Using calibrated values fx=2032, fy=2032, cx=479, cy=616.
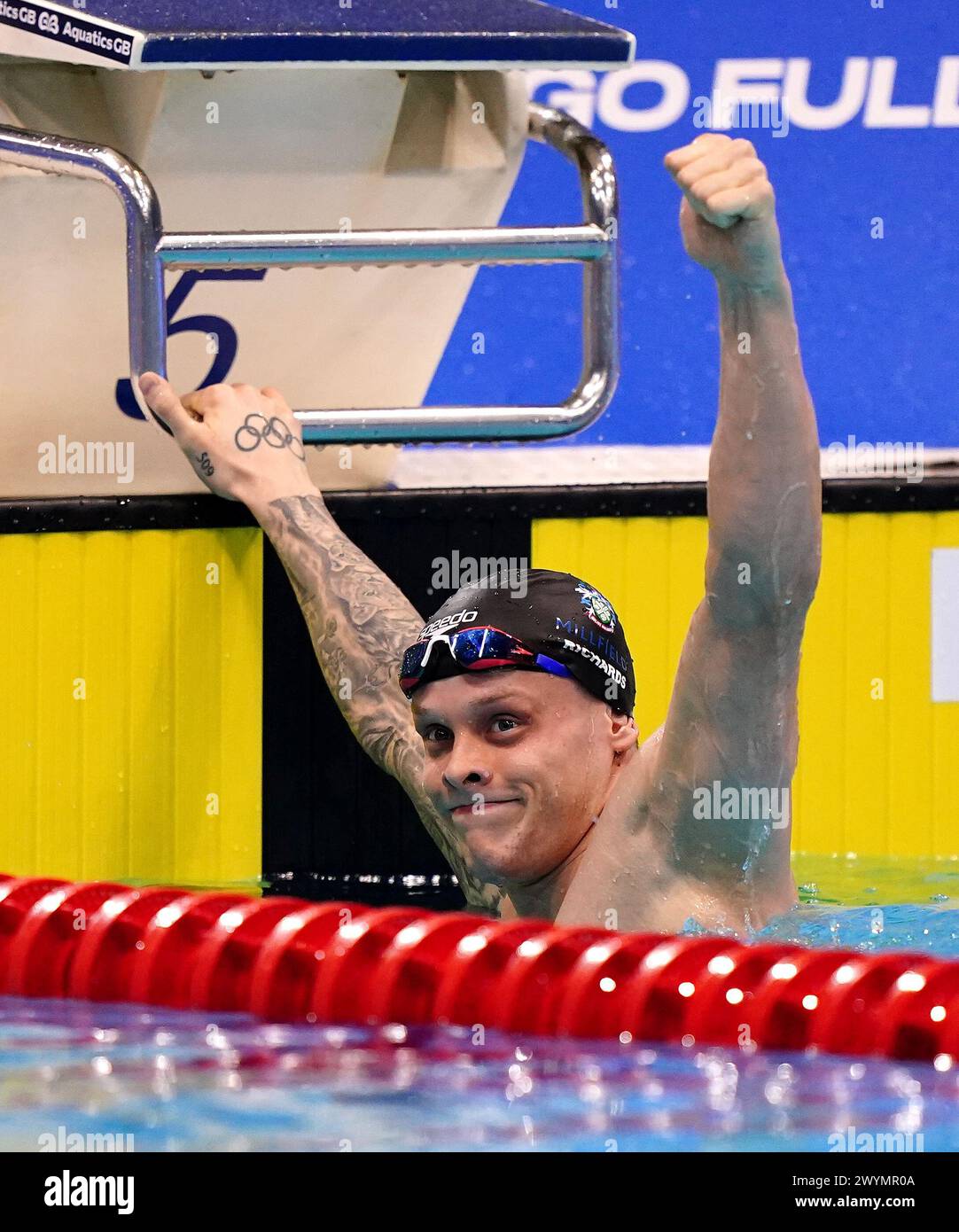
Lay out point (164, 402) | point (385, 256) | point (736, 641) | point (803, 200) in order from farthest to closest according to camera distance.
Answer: point (803, 200), point (164, 402), point (385, 256), point (736, 641)

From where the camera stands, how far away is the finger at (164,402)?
3.30 metres

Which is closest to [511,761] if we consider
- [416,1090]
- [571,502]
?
[416,1090]

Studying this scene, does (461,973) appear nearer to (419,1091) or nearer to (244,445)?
(419,1091)

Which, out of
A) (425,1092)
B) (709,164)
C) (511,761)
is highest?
(709,164)

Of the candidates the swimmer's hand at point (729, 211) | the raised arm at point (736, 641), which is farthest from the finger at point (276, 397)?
the swimmer's hand at point (729, 211)

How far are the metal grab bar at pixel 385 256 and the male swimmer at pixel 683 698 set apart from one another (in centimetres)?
53

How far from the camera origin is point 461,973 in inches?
99.1

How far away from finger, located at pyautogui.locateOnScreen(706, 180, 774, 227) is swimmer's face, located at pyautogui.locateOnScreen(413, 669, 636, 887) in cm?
75

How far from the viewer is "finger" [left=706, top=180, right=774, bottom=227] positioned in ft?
6.95

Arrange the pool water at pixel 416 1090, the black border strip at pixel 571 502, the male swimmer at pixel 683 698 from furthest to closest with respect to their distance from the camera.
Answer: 1. the black border strip at pixel 571 502
2. the male swimmer at pixel 683 698
3. the pool water at pixel 416 1090

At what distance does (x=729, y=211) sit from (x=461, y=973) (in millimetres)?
994

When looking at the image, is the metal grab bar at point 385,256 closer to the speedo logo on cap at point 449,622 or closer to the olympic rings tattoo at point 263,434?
the olympic rings tattoo at point 263,434

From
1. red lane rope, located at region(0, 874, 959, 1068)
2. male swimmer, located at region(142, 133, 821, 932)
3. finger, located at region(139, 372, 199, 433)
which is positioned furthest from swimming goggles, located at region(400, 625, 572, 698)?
finger, located at region(139, 372, 199, 433)

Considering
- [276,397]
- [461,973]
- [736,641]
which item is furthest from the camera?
[276,397]
